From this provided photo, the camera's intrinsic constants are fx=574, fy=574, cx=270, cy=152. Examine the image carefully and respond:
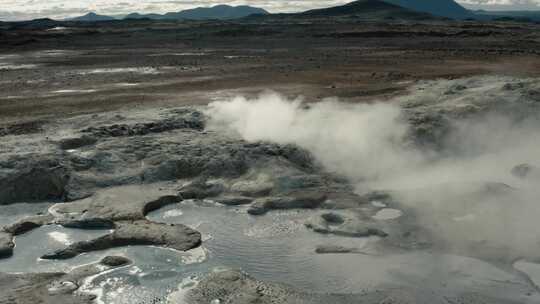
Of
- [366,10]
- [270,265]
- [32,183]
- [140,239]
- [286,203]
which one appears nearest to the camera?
[270,265]

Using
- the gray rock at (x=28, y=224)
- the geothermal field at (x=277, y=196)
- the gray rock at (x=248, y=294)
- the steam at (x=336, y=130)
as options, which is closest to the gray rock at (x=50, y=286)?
the geothermal field at (x=277, y=196)

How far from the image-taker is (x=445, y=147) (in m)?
8.10

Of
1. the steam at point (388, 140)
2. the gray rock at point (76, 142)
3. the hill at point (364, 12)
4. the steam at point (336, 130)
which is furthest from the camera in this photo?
the hill at point (364, 12)

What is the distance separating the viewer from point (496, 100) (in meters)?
8.99

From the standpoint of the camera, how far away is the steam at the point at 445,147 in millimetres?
5797

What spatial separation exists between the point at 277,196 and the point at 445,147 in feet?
9.42

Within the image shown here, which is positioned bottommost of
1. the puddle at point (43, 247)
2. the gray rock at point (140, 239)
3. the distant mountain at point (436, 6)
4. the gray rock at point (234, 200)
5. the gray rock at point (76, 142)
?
the puddle at point (43, 247)

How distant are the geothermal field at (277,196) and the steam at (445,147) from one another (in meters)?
0.03

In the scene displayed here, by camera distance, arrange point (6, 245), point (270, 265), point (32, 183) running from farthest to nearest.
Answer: point (32, 183) → point (6, 245) → point (270, 265)

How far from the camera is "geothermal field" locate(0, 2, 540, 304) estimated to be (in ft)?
15.5

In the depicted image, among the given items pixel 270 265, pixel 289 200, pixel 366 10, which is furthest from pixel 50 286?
pixel 366 10

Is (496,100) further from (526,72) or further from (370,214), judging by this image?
(526,72)

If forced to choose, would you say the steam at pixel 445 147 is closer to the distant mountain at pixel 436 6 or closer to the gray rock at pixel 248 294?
the gray rock at pixel 248 294

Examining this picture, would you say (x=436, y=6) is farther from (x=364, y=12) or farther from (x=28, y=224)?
(x=28, y=224)
